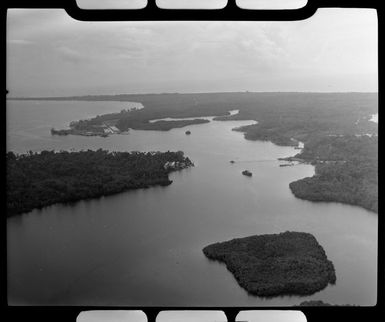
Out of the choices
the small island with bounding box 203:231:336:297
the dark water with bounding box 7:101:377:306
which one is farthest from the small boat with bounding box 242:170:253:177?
the small island with bounding box 203:231:336:297

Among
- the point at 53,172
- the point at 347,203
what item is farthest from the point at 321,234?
the point at 53,172

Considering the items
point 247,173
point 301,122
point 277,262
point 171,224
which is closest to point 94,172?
point 171,224

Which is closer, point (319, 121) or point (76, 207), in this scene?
point (76, 207)

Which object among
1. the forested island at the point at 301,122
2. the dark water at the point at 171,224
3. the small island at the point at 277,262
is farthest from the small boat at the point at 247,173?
the small island at the point at 277,262

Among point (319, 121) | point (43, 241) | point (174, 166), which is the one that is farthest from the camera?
point (319, 121)

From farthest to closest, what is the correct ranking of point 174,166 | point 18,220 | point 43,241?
point 174,166 < point 43,241 < point 18,220

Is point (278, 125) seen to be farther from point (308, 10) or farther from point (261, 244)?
point (308, 10)

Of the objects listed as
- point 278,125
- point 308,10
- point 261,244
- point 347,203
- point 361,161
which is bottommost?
point 261,244

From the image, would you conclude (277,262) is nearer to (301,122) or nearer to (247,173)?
(247,173)

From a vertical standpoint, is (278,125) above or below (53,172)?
above

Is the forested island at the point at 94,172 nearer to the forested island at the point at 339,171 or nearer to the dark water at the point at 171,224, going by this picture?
the dark water at the point at 171,224
